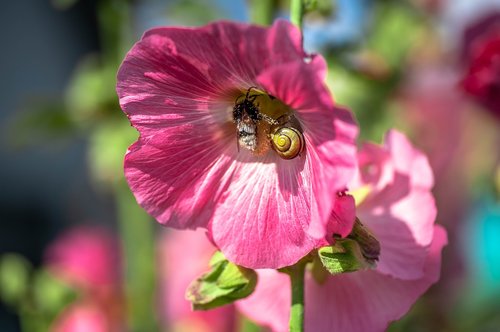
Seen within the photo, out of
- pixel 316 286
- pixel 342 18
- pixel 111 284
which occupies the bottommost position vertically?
pixel 111 284

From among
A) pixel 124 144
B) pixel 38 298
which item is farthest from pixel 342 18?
pixel 38 298

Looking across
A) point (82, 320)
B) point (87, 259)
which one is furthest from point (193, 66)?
point (87, 259)

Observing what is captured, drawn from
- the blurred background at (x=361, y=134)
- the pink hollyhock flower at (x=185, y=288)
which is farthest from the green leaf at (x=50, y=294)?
the pink hollyhock flower at (x=185, y=288)

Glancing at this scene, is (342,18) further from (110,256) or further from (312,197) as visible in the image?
(110,256)

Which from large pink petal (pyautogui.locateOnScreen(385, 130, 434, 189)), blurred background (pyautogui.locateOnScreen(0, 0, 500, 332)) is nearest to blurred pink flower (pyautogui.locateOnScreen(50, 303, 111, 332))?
blurred background (pyautogui.locateOnScreen(0, 0, 500, 332))

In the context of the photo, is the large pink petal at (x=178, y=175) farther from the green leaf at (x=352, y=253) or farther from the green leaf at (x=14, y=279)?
the green leaf at (x=14, y=279)

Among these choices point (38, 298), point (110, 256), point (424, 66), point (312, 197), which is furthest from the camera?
point (110, 256)

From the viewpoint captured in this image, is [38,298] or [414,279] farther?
[38,298]
